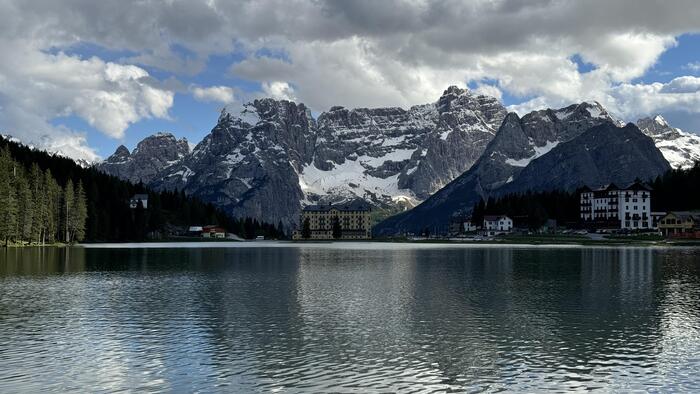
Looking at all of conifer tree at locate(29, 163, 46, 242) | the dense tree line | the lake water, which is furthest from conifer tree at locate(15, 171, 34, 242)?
the lake water

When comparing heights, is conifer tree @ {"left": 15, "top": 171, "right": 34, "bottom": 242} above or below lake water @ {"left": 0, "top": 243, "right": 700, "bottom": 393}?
above

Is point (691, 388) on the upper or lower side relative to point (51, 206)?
lower

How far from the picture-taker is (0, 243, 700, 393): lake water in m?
31.0

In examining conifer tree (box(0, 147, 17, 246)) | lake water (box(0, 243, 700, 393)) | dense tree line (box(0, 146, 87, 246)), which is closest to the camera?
lake water (box(0, 243, 700, 393))

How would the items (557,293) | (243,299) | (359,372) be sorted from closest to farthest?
(359,372), (243,299), (557,293)

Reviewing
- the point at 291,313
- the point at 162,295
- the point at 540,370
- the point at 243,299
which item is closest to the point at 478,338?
the point at 540,370

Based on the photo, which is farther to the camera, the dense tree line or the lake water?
the dense tree line

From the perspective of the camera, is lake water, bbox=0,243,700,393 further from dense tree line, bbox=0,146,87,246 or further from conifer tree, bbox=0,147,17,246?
dense tree line, bbox=0,146,87,246

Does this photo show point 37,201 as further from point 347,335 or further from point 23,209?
point 347,335

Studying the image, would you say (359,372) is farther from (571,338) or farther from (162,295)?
(162,295)

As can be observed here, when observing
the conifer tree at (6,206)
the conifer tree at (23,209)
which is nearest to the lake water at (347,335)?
the conifer tree at (6,206)

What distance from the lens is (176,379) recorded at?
3094cm

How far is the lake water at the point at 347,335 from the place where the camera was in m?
31.0

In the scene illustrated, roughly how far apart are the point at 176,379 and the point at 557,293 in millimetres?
44506
